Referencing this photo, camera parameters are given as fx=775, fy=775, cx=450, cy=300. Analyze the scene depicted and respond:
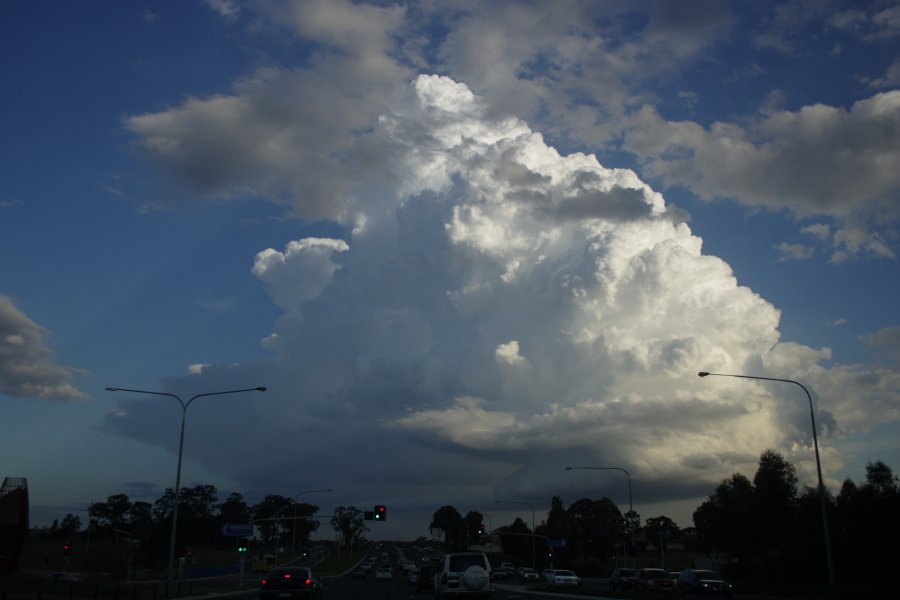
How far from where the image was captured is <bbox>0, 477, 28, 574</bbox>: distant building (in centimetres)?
5034

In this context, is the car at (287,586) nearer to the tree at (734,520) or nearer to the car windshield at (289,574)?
the car windshield at (289,574)

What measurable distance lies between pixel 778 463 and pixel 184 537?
145m

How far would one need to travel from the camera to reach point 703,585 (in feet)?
149

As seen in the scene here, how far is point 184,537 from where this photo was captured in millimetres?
185875

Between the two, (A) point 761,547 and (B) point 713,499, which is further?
(B) point 713,499

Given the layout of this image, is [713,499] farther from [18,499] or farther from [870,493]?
[18,499]

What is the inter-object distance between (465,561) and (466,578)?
1.07 metres

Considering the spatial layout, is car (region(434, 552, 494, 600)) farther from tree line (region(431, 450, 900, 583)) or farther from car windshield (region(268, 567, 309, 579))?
tree line (region(431, 450, 900, 583))

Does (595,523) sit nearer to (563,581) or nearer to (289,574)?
(563,581)

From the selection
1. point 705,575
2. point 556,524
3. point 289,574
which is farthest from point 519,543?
point 289,574

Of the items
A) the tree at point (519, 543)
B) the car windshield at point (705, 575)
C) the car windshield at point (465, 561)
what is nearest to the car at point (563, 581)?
the car windshield at point (705, 575)

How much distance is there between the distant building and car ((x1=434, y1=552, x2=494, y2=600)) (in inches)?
1364

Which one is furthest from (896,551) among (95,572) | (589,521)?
(589,521)

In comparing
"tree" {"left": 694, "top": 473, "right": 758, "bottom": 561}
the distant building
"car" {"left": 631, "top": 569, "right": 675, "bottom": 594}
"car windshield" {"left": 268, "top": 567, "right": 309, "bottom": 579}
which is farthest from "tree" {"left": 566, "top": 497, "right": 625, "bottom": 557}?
"car windshield" {"left": 268, "top": 567, "right": 309, "bottom": 579}
